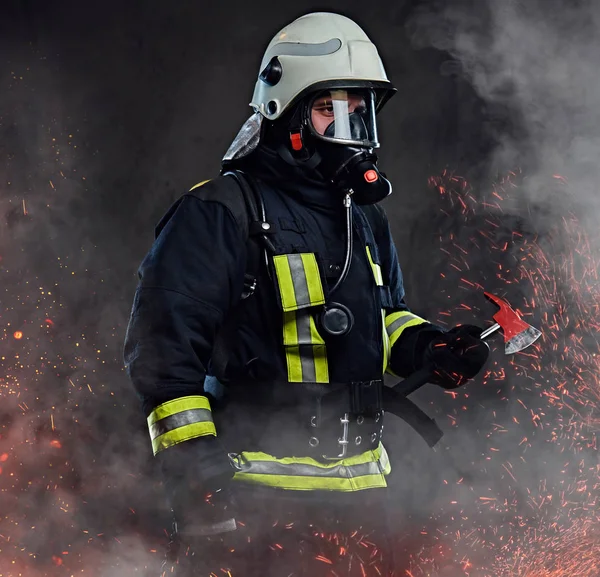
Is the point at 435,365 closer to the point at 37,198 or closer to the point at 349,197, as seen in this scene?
the point at 349,197

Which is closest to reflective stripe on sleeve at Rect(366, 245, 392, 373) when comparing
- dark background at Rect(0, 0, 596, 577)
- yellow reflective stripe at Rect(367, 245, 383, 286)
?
yellow reflective stripe at Rect(367, 245, 383, 286)

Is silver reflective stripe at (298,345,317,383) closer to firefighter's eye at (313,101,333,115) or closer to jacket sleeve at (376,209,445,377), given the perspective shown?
jacket sleeve at (376,209,445,377)

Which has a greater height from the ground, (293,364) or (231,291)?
(231,291)

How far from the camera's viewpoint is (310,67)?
96.4 inches

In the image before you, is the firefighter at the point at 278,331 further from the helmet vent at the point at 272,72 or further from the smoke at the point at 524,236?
the smoke at the point at 524,236

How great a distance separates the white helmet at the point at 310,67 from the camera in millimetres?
2438

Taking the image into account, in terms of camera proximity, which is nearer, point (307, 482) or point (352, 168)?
point (307, 482)

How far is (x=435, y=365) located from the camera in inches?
101

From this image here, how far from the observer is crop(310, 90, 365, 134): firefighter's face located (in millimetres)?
2428

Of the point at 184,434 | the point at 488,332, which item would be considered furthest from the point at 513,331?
the point at 184,434

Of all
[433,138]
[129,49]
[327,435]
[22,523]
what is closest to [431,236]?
[433,138]

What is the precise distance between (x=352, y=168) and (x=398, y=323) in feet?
1.87

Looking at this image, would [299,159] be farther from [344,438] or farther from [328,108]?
[344,438]

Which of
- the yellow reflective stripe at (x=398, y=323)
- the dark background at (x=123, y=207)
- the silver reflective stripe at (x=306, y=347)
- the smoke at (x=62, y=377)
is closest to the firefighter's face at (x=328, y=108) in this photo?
the silver reflective stripe at (x=306, y=347)
